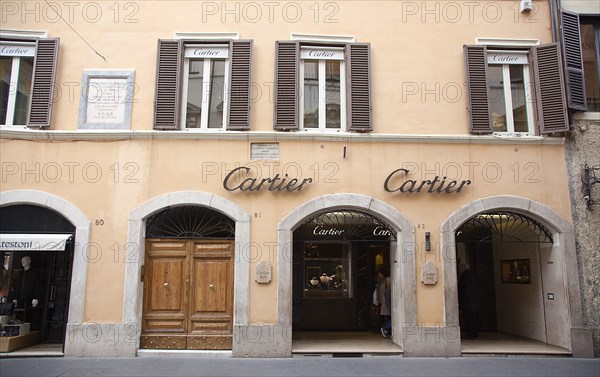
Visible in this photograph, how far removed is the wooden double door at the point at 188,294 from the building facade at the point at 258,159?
38mm

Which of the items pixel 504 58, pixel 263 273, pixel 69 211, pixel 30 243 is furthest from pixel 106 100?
pixel 504 58

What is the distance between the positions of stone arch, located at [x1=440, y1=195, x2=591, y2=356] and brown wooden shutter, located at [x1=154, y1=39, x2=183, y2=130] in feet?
19.6

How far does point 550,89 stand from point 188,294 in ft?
28.4

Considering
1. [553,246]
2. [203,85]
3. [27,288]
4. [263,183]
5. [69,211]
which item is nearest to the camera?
[69,211]

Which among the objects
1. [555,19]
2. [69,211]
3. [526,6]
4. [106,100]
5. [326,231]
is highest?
[526,6]

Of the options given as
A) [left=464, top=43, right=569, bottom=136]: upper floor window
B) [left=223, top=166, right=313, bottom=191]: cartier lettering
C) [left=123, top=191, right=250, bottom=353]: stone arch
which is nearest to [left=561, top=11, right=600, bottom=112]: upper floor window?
[left=464, top=43, right=569, bottom=136]: upper floor window

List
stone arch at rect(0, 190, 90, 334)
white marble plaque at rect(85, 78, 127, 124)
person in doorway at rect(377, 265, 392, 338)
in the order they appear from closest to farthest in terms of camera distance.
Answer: stone arch at rect(0, 190, 90, 334), white marble plaque at rect(85, 78, 127, 124), person in doorway at rect(377, 265, 392, 338)

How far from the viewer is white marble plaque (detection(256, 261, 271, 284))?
31.4ft

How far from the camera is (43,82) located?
396 inches

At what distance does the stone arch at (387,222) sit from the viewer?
9.61m

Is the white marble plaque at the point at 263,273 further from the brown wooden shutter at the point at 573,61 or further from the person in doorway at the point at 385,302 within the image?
the brown wooden shutter at the point at 573,61

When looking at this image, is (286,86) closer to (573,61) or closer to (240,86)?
(240,86)

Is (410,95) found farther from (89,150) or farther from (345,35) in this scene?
(89,150)

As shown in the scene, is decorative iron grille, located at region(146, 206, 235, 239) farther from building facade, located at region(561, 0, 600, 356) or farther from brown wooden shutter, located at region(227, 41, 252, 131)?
building facade, located at region(561, 0, 600, 356)
